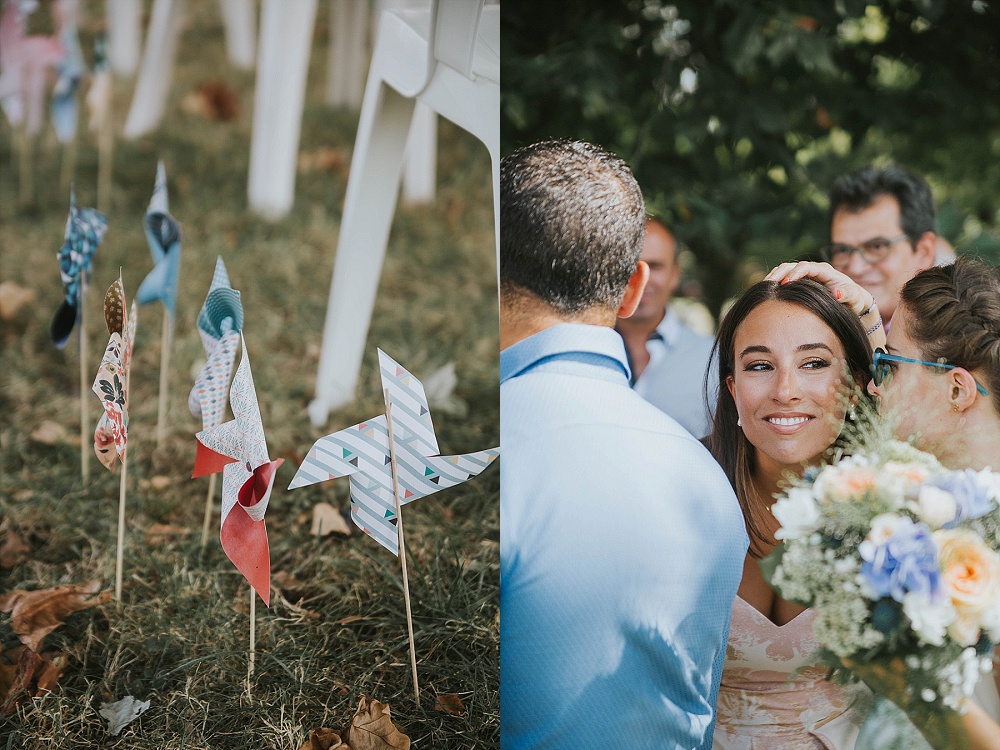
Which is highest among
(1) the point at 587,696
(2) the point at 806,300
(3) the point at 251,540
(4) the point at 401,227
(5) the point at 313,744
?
(2) the point at 806,300

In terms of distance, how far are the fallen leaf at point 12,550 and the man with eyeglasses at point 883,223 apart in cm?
207

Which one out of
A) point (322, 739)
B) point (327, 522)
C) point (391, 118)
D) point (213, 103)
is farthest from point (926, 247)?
point (213, 103)

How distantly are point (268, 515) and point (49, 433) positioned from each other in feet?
2.44

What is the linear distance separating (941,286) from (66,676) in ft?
6.26

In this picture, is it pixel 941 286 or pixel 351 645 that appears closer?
pixel 941 286

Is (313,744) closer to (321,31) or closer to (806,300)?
(806,300)

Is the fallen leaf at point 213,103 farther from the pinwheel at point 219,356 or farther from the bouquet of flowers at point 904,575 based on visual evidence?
the bouquet of flowers at point 904,575

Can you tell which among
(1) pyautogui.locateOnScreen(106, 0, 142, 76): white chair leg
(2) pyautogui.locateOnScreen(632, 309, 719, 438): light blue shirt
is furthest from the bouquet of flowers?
(1) pyautogui.locateOnScreen(106, 0, 142, 76): white chair leg

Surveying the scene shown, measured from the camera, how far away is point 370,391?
9.71ft

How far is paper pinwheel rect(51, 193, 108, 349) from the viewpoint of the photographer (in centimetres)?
213

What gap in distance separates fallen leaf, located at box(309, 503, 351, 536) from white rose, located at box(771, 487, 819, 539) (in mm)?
1235

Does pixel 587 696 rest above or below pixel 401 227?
above

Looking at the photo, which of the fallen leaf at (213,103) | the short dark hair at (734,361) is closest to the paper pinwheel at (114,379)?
the short dark hair at (734,361)

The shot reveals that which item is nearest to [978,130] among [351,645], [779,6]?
[779,6]
